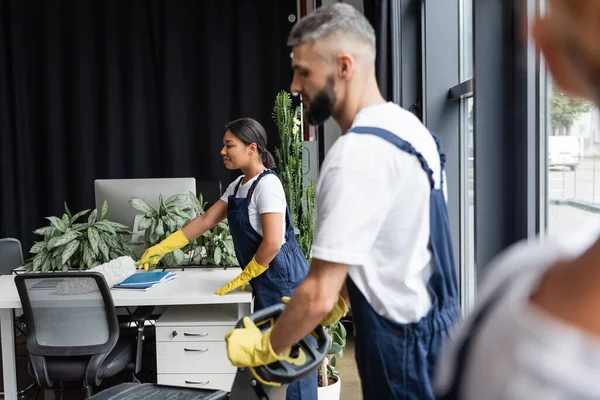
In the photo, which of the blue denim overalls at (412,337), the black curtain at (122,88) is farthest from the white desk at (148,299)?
the black curtain at (122,88)

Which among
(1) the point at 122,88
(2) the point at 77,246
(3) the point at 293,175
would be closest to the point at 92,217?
(2) the point at 77,246

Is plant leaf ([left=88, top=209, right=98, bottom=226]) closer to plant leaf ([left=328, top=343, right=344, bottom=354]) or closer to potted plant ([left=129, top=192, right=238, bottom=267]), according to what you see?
potted plant ([left=129, top=192, right=238, bottom=267])

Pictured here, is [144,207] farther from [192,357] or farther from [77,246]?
[192,357]

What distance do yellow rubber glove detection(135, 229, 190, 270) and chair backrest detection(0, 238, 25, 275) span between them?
4.22 ft

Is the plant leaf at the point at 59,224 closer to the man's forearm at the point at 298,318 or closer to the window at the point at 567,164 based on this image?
Result: the man's forearm at the point at 298,318

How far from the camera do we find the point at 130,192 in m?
3.75

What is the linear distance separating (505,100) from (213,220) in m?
1.78

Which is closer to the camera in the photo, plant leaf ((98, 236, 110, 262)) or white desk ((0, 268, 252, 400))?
white desk ((0, 268, 252, 400))

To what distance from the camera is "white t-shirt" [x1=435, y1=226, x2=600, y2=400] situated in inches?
16.7

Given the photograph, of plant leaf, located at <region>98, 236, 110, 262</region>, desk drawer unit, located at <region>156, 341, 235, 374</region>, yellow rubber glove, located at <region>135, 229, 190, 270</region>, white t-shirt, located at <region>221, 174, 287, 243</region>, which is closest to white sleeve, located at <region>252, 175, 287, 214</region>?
white t-shirt, located at <region>221, 174, 287, 243</region>

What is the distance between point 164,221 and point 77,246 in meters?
0.47

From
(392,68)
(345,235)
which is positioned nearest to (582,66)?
(345,235)

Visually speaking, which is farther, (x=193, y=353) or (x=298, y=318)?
(x=193, y=353)

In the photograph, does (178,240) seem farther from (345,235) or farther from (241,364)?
(345,235)
